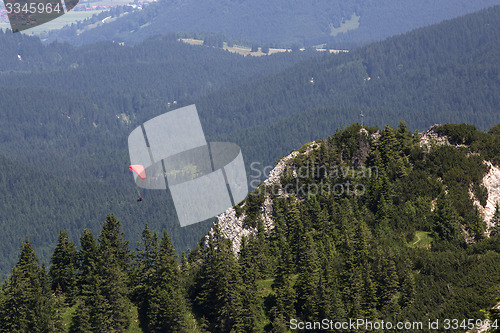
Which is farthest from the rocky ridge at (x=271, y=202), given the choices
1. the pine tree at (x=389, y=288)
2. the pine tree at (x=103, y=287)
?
the pine tree at (x=389, y=288)

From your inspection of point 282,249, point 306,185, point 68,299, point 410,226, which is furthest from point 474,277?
point 68,299

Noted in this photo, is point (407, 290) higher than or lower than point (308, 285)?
lower

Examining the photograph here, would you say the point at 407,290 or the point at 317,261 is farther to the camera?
the point at 317,261

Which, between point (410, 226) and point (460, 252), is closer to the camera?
point (460, 252)

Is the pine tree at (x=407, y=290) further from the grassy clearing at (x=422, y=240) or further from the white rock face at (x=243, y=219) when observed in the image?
the white rock face at (x=243, y=219)

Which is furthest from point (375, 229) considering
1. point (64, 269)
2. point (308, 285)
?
point (64, 269)

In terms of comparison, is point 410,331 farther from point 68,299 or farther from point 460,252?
point 68,299

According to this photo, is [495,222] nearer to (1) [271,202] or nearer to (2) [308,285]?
(2) [308,285]
